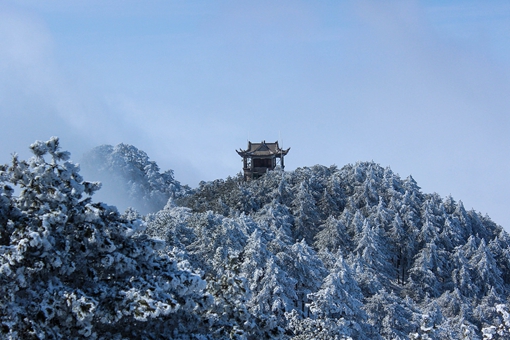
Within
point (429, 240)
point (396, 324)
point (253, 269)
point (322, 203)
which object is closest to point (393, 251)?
point (429, 240)

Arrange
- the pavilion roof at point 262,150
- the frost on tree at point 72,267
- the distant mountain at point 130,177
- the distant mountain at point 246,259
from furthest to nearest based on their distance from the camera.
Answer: the distant mountain at point 130,177 → the pavilion roof at point 262,150 → the distant mountain at point 246,259 → the frost on tree at point 72,267

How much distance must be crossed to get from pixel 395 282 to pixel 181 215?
1797 centimetres

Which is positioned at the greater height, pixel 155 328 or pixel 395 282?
pixel 395 282

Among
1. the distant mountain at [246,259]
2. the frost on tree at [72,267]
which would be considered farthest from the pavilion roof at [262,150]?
the frost on tree at [72,267]

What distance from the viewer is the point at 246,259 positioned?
90.7ft

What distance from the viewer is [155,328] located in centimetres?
1434

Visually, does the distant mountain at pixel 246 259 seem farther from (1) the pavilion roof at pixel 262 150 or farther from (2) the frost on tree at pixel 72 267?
(1) the pavilion roof at pixel 262 150

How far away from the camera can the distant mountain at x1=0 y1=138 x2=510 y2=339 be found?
12.7 metres

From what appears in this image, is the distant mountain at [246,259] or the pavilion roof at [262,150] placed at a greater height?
the pavilion roof at [262,150]

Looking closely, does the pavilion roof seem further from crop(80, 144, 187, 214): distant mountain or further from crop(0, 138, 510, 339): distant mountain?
crop(80, 144, 187, 214): distant mountain

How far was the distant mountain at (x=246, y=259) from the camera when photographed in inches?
501

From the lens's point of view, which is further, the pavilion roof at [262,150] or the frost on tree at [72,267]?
the pavilion roof at [262,150]

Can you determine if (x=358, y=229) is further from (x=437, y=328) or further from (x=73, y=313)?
(x=73, y=313)

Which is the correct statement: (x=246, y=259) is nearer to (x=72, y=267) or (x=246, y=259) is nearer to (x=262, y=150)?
(x=72, y=267)
